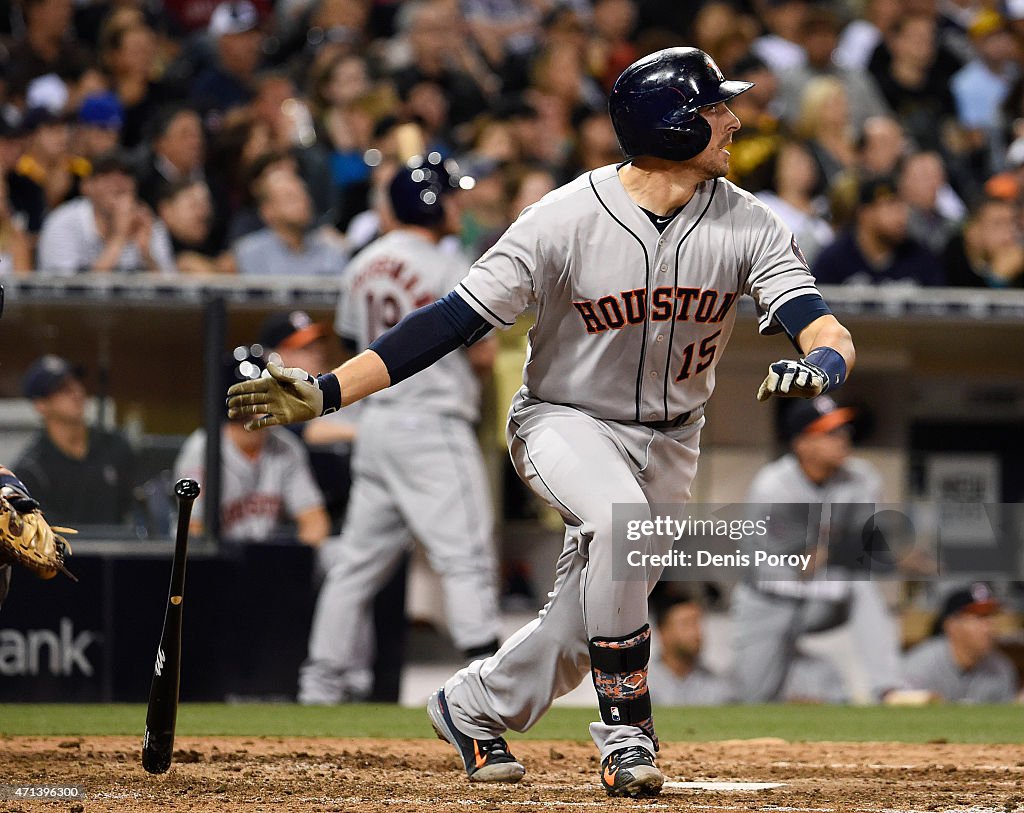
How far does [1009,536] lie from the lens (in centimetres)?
734

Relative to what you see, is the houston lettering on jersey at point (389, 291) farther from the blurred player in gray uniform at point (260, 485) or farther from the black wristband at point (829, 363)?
the black wristband at point (829, 363)

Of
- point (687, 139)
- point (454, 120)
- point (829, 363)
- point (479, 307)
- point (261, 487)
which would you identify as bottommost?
point (261, 487)

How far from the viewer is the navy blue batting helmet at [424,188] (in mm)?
6492

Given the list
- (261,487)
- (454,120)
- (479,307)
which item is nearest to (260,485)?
(261,487)

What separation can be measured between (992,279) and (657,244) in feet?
14.8

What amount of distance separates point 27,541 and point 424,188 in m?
2.99

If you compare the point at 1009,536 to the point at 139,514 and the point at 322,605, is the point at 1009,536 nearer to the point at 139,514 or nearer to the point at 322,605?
the point at 322,605

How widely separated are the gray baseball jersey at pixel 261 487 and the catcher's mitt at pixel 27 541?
8.58 ft

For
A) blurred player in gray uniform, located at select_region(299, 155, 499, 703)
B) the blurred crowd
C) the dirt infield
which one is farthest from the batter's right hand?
the blurred crowd

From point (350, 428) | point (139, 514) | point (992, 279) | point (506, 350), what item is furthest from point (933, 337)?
point (139, 514)

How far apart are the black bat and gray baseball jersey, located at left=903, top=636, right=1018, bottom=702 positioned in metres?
3.86

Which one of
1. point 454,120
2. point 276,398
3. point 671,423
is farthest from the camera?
point 454,120

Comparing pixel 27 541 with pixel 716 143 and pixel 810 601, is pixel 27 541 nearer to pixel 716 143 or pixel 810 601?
pixel 716 143

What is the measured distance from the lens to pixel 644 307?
13.0ft
